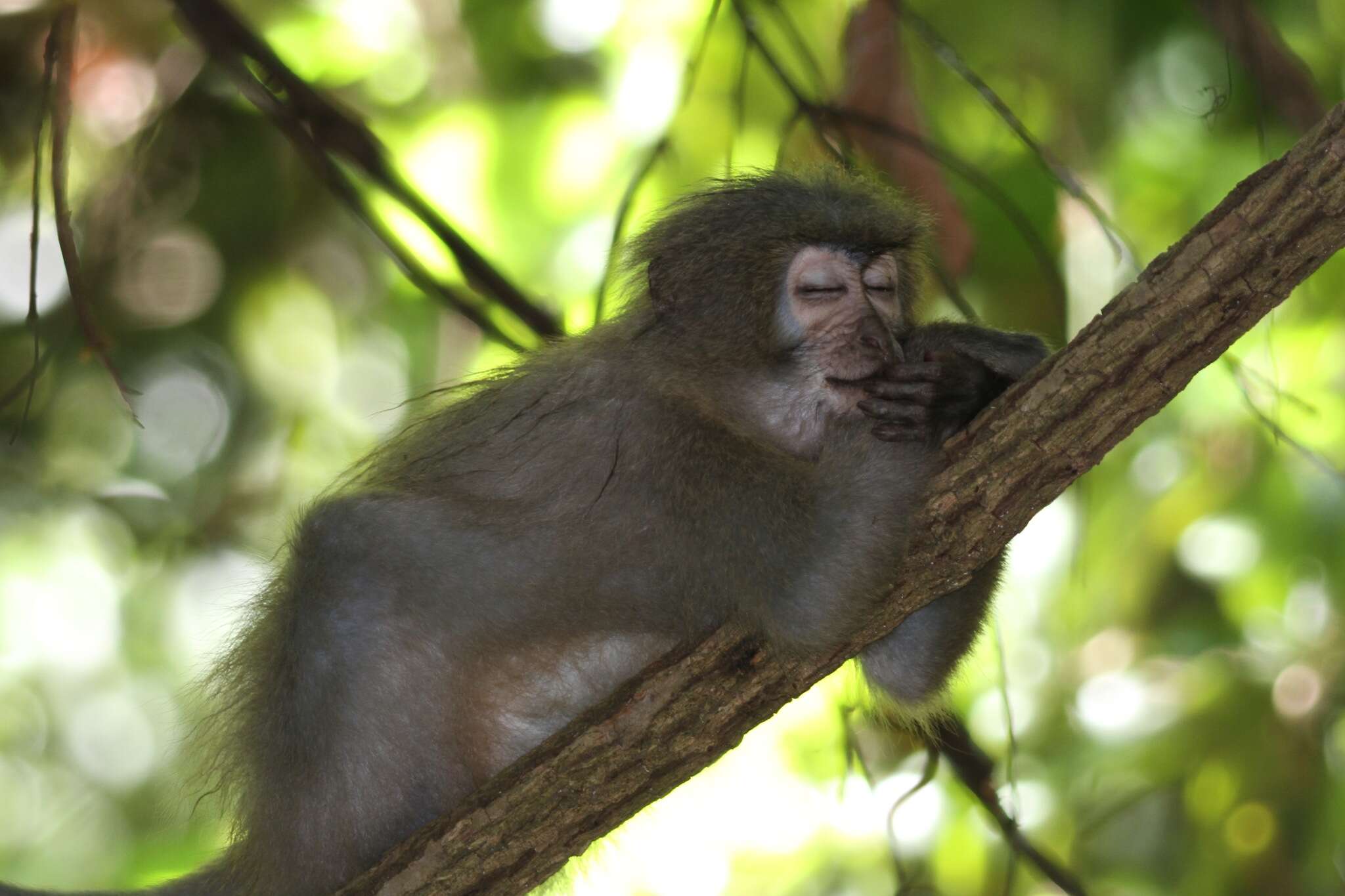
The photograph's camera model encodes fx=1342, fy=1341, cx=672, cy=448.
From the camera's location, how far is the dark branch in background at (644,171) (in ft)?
15.2

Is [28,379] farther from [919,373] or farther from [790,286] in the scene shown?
[919,373]

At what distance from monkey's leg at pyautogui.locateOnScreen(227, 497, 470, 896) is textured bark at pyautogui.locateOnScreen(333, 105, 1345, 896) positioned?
1.23ft

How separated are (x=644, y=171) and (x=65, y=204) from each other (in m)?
1.94

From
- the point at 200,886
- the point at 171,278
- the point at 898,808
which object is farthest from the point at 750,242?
the point at 171,278

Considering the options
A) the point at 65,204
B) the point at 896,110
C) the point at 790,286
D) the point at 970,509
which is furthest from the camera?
the point at 896,110

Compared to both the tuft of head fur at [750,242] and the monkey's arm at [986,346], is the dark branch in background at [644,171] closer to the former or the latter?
the tuft of head fur at [750,242]

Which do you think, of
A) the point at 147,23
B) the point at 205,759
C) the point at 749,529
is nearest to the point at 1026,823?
the point at 749,529

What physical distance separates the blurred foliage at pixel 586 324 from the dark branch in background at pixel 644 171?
59 centimetres

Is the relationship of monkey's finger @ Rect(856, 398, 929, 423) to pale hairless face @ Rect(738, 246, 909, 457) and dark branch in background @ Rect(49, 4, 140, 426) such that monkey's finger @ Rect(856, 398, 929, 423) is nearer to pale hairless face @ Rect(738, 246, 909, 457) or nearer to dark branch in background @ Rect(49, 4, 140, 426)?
pale hairless face @ Rect(738, 246, 909, 457)

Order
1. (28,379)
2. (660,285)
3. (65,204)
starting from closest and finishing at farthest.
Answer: (28,379), (65,204), (660,285)

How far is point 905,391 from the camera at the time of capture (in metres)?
3.83

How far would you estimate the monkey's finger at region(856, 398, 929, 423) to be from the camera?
12.5 feet

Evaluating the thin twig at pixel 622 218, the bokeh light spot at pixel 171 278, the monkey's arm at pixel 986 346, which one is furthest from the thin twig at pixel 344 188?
the bokeh light spot at pixel 171 278

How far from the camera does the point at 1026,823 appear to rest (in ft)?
21.8
